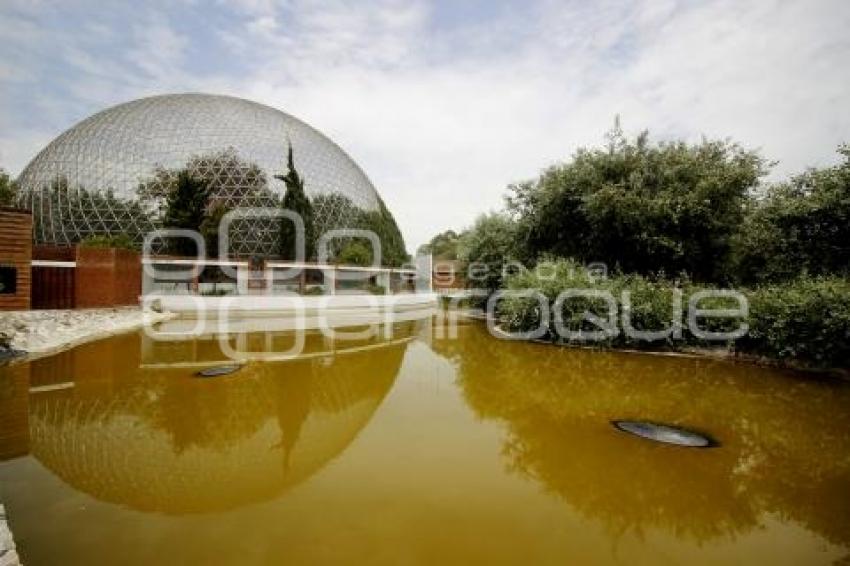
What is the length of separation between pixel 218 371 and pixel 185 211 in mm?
23456

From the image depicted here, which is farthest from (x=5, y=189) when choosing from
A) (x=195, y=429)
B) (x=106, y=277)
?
(x=195, y=429)

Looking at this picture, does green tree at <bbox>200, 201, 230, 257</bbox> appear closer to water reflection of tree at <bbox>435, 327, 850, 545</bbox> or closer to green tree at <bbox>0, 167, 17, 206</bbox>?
green tree at <bbox>0, 167, 17, 206</bbox>

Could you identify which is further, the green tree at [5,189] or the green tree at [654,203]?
the green tree at [5,189]

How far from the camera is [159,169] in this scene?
37.3 metres

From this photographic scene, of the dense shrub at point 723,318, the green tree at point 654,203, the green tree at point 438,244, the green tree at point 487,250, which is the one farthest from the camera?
the green tree at point 438,244

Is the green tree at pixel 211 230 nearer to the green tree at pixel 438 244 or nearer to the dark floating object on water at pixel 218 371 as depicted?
the dark floating object on water at pixel 218 371

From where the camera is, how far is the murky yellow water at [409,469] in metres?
4.21

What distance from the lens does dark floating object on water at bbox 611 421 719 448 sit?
7.03 meters

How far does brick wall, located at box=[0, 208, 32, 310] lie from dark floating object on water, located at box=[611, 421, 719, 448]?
18.3 m

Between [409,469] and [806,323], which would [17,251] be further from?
[806,323]

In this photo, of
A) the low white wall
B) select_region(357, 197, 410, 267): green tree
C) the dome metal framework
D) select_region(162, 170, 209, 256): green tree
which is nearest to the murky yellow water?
the low white wall

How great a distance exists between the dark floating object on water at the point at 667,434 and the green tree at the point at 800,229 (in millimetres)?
10522

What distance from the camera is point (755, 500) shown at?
5227mm

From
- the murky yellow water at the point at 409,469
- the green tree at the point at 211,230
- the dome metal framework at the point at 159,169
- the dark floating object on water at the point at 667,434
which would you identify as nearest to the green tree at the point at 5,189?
the dome metal framework at the point at 159,169
